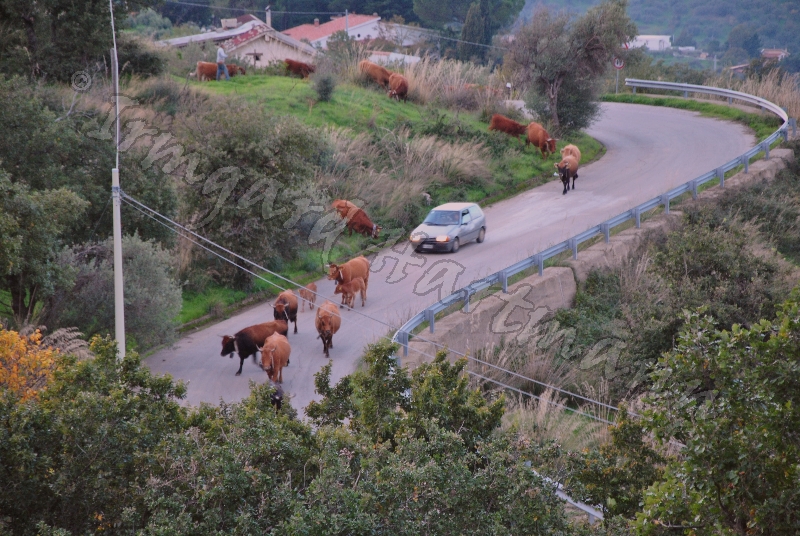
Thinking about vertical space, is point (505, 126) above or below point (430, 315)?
below

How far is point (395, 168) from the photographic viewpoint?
28.9 meters

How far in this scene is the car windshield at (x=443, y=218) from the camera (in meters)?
23.6

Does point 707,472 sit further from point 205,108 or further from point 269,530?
point 205,108

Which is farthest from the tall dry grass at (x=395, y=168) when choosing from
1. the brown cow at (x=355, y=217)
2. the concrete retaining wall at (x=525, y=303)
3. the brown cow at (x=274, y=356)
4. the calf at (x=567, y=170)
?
the brown cow at (x=274, y=356)

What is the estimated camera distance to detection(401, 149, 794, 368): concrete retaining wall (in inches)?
597

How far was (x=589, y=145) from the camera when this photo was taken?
35.4m

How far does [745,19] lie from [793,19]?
269 inches

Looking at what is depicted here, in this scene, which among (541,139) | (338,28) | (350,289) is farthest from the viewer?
(338,28)

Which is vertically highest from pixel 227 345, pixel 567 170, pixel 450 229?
pixel 567 170

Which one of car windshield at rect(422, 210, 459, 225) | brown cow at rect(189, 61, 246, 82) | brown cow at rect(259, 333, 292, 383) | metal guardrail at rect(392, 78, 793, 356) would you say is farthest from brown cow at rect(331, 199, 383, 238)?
brown cow at rect(189, 61, 246, 82)

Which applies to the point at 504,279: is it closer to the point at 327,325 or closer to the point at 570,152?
the point at 327,325

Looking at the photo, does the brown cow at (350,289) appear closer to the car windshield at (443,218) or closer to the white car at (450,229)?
the white car at (450,229)

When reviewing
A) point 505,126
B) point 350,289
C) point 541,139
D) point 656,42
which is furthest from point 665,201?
point 656,42

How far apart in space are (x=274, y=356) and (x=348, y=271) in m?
4.39
